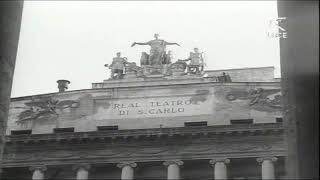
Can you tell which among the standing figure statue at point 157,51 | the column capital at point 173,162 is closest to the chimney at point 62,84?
the standing figure statue at point 157,51

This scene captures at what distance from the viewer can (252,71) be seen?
4731 cm

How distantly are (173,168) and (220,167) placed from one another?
2522 mm

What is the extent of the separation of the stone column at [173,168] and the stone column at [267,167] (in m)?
4.27

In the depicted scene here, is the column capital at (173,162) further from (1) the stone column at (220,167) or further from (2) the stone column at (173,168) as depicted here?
(1) the stone column at (220,167)

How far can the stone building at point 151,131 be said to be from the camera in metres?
36.5

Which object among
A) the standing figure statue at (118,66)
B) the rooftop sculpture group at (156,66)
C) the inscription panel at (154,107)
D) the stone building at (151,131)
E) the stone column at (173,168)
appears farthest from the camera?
the standing figure statue at (118,66)

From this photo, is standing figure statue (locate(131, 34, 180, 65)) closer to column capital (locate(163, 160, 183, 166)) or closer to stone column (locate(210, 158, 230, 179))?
column capital (locate(163, 160, 183, 166))

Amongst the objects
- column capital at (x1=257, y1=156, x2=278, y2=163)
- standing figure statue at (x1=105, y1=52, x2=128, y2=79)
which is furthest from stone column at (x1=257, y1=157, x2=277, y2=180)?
standing figure statue at (x1=105, y1=52, x2=128, y2=79)

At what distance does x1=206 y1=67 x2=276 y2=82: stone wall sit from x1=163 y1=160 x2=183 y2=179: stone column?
11.0 metres

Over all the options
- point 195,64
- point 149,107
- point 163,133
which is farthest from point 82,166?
point 195,64

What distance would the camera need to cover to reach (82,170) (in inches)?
1480

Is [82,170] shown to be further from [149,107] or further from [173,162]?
[149,107]

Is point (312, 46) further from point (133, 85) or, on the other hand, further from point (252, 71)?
point (252, 71)

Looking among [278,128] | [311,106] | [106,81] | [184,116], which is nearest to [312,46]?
[311,106]
